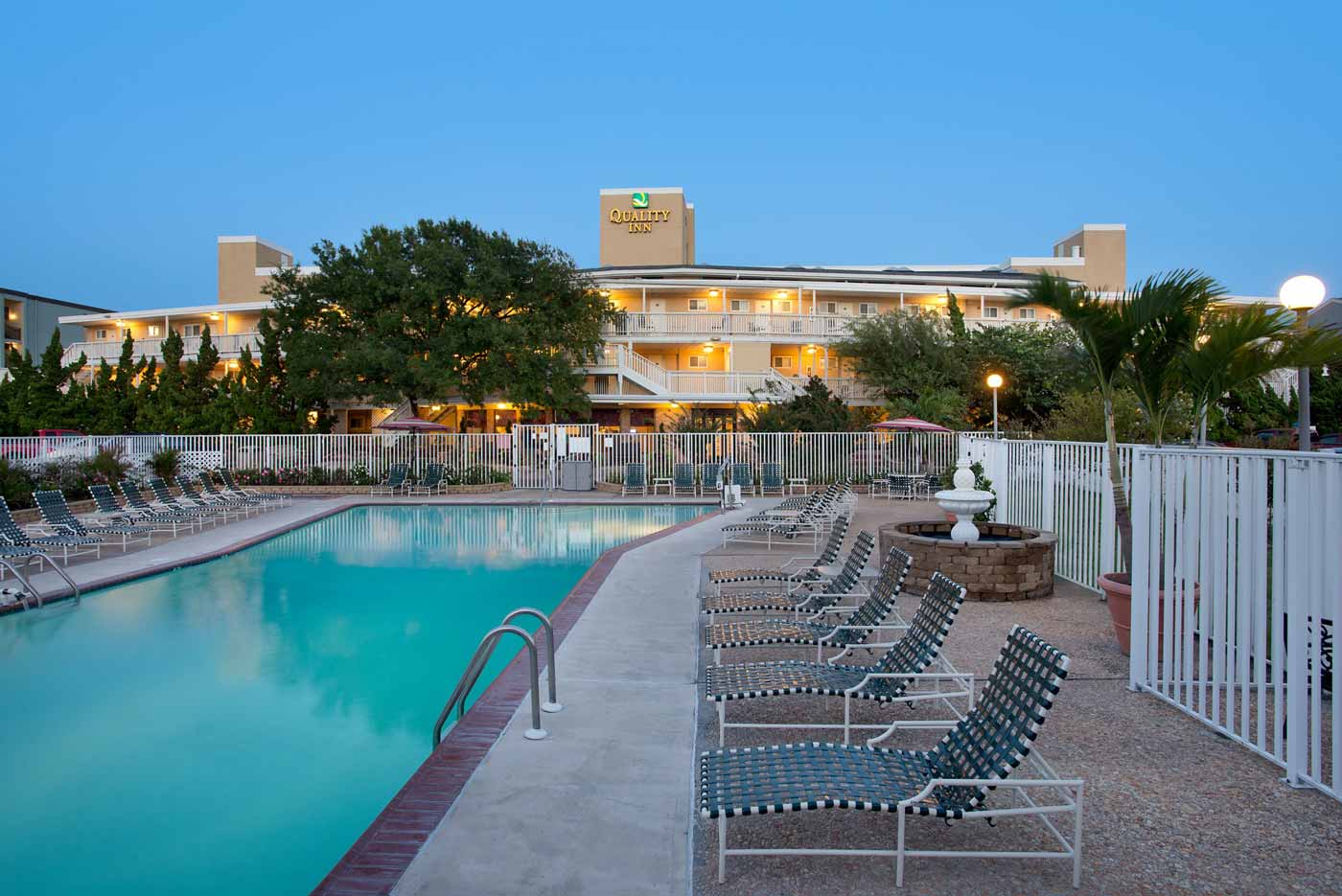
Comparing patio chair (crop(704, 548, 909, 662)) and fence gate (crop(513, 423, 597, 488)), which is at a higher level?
fence gate (crop(513, 423, 597, 488))

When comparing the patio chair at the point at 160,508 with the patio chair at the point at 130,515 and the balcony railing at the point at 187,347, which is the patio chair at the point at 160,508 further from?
the balcony railing at the point at 187,347

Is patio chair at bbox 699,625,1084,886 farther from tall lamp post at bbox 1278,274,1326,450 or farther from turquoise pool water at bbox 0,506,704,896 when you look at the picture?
tall lamp post at bbox 1278,274,1326,450

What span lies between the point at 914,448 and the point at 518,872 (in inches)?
889

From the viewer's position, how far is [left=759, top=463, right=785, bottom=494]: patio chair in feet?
76.7

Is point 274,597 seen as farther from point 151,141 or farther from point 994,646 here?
point 151,141

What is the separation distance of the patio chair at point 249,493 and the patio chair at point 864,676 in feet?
57.4

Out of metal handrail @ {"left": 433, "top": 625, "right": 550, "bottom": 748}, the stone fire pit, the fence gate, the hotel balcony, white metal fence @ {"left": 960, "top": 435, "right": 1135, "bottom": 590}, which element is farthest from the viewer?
the hotel balcony

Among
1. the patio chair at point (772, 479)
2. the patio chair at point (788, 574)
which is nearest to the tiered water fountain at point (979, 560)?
the patio chair at point (788, 574)

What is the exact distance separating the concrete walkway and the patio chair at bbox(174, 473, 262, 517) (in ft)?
46.3

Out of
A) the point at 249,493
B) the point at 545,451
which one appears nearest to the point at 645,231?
the point at 545,451

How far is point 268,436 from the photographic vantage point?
24938 millimetres

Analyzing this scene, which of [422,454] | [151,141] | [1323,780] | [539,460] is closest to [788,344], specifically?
[539,460]

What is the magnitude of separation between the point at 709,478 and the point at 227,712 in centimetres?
1724

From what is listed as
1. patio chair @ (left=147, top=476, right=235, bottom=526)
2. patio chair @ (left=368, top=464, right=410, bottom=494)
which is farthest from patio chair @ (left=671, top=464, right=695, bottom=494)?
patio chair @ (left=147, top=476, right=235, bottom=526)
